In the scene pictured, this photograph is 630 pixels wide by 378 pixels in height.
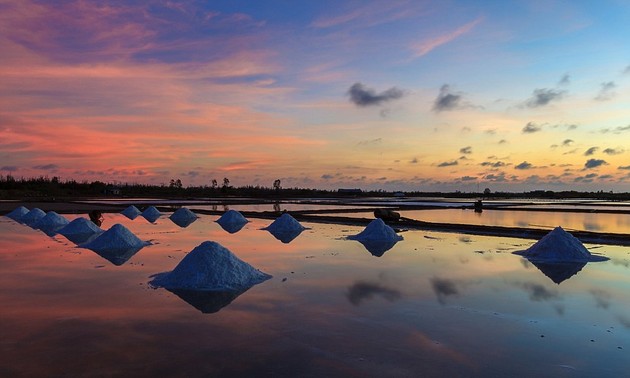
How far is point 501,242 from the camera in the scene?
15.2 meters

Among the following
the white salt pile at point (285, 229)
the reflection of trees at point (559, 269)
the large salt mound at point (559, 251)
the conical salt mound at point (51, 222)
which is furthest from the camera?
the conical salt mound at point (51, 222)

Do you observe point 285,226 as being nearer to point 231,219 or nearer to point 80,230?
point 231,219

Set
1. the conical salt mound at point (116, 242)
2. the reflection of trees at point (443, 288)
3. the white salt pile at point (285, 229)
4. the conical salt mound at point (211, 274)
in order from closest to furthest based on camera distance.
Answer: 1. the reflection of trees at point (443, 288)
2. the conical salt mound at point (211, 274)
3. the conical salt mound at point (116, 242)
4. the white salt pile at point (285, 229)

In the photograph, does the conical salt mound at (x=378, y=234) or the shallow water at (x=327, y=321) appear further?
the conical salt mound at (x=378, y=234)

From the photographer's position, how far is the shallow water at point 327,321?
4559 millimetres

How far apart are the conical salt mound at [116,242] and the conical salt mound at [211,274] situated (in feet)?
15.2

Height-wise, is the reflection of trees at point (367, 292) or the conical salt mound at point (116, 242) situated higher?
the conical salt mound at point (116, 242)

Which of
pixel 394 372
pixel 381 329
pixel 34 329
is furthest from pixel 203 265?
pixel 394 372

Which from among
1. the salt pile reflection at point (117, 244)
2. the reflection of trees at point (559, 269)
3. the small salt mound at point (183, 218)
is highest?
the small salt mound at point (183, 218)

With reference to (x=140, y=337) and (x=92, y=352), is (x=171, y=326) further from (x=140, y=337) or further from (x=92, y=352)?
(x=92, y=352)

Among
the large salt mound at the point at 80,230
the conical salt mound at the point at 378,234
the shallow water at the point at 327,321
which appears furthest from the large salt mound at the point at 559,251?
the large salt mound at the point at 80,230

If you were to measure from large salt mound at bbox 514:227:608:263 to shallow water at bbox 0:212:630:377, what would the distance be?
28.6 inches

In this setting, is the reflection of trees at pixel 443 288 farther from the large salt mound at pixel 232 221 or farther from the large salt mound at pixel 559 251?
the large salt mound at pixel 232 221

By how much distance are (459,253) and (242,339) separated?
858 centimetres
